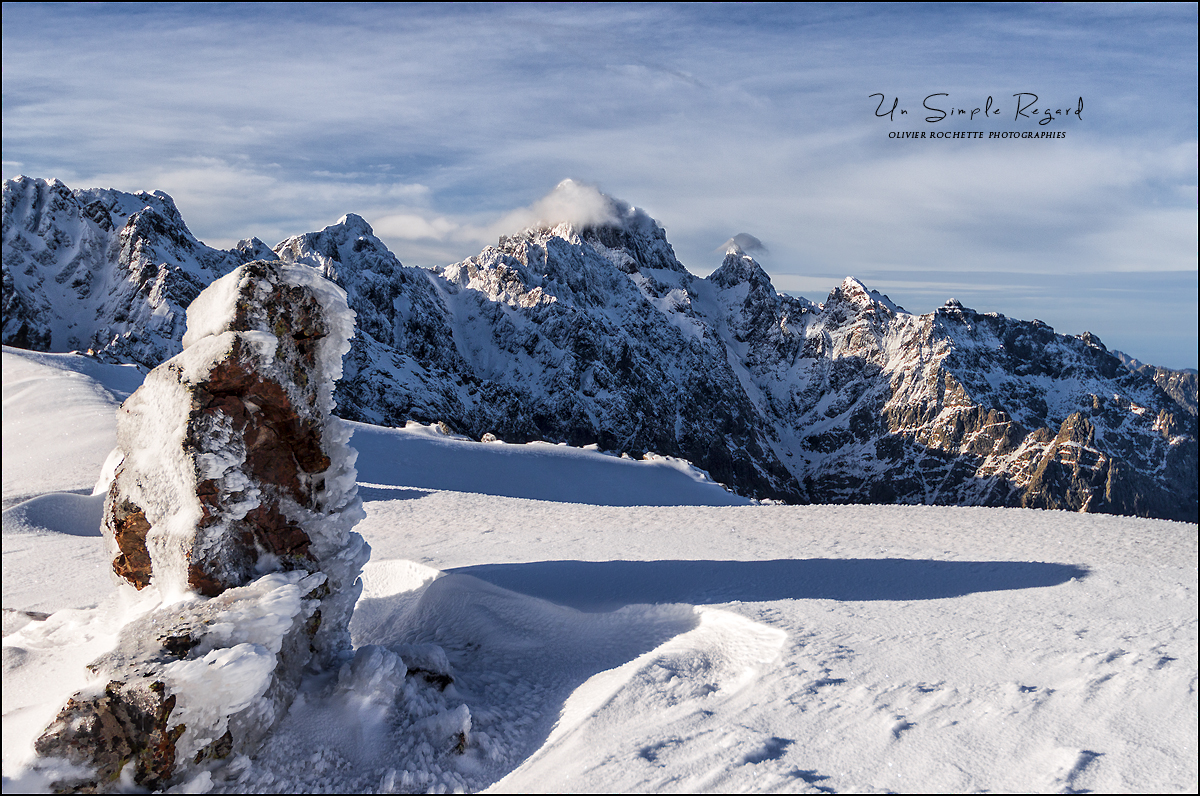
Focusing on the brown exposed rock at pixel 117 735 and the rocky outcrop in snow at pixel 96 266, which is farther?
the rocky outcrop in snow at pixel 96 266

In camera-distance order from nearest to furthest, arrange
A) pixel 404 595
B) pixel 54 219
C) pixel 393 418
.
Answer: pixel 404 595, pixel 393 418, pixel 54 219

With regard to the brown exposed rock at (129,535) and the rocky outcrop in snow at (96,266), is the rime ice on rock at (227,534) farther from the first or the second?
the rocky outcrop in snow at (96,266)

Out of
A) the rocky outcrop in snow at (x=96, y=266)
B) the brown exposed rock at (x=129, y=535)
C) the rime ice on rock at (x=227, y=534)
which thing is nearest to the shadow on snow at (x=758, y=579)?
the rime ice on rock at (x=227, y=534)

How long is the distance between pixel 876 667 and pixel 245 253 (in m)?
139

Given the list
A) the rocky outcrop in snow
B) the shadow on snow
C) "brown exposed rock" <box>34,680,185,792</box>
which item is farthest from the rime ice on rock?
the rocky outcrop in snow

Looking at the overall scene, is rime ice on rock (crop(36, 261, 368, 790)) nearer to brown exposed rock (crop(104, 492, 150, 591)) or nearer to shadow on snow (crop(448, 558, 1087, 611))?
brown exposed rock (crop(104, 492, 150, 591))

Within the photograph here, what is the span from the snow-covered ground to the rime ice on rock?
1.36ft

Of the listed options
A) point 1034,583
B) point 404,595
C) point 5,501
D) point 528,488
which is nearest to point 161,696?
point 404,595

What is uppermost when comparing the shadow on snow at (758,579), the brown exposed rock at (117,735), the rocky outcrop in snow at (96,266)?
the rocky outcrop in snow at (96,266)

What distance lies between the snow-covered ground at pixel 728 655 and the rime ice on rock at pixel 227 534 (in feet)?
1.36

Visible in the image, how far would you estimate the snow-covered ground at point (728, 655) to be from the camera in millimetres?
5566

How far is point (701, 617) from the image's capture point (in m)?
8.30

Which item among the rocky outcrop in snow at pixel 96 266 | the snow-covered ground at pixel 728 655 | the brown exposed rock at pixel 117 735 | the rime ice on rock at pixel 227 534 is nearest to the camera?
the brown exposed rock at pixel 117 735

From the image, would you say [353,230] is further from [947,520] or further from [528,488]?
[947,520]
